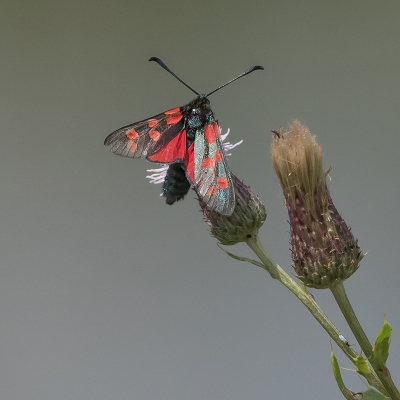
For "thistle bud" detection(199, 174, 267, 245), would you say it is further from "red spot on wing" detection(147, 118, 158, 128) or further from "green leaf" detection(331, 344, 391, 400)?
"green leaf" detection(331, 344, 391, 400)

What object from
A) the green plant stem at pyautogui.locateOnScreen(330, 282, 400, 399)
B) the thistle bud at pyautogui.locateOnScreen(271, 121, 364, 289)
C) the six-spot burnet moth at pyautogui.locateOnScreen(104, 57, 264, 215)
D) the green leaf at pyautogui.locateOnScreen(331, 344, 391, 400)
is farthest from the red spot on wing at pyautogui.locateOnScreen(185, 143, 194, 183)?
the green leaf at pyautogui.locateOnScreen(331, 344, 391, 400)

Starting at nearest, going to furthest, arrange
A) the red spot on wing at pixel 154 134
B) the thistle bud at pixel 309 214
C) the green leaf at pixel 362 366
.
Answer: the green leaf at pixel 362 366, the thistle bud at pixel 309 214, the red spot on wing at pixel 154 134

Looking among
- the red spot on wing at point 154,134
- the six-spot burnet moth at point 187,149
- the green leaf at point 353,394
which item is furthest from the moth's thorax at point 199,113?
A: the green leaf at point 353,394

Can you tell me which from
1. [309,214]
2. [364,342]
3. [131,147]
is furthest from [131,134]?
[364,342]

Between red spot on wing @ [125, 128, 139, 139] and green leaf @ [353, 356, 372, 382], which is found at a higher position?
red spot on wing @ [125, 128, 139, 139]

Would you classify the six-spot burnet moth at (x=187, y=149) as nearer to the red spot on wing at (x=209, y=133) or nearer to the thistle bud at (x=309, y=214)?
the red spot on wing at (x=209, y=133)

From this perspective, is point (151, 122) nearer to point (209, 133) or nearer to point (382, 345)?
point (209, 133)

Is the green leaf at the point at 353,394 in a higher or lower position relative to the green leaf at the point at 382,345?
lower
